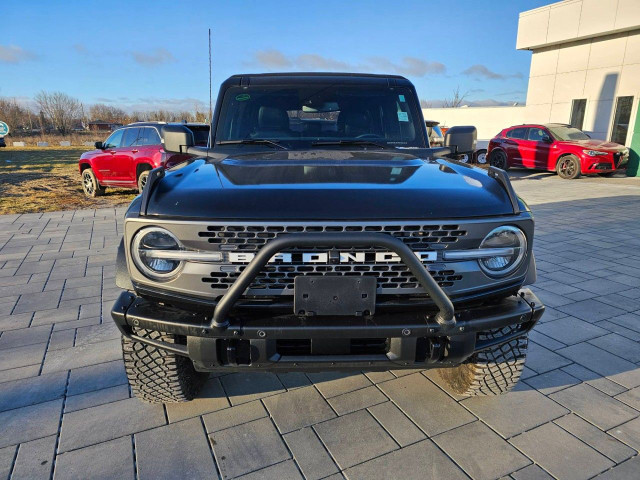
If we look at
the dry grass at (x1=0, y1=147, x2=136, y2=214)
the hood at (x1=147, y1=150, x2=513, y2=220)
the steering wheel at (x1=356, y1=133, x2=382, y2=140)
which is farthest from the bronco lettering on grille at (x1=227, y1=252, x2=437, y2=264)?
the dry grass at (x1=0, y1=147, x2=136, y2=214)

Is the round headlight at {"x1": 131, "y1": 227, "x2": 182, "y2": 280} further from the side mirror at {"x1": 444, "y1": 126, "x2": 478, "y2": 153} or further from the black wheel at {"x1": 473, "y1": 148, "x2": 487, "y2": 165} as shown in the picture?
the black wheel at {"x1": 473, "y1": 148, "x2": 487, "y2": 165}

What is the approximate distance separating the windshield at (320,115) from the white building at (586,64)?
48.7ft

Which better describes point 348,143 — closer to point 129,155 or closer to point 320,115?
point 320,115

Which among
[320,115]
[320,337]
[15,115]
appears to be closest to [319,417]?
[320,337]

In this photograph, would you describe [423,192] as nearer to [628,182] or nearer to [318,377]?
[318,377]

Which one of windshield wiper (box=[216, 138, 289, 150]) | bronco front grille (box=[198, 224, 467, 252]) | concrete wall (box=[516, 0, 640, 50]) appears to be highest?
concrete wall (box=[516, 0, 640, 50])

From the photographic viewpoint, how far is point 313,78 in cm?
335

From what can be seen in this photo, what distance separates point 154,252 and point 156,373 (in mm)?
779

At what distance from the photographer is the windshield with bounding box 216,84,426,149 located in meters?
3.12

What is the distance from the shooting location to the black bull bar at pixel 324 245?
1619mm

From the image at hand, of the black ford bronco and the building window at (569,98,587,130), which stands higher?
the building window at (569,98,587,130)

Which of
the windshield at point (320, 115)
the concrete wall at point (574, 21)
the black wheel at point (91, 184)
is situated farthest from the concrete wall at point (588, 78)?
the black wheel at point (91, 184)

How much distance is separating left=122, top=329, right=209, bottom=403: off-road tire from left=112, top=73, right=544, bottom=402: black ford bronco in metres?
0.27

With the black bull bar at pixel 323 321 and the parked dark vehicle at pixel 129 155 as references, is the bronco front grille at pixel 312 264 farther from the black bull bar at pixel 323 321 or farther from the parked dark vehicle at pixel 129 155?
the parked dark vehicle at pixel 129 155
